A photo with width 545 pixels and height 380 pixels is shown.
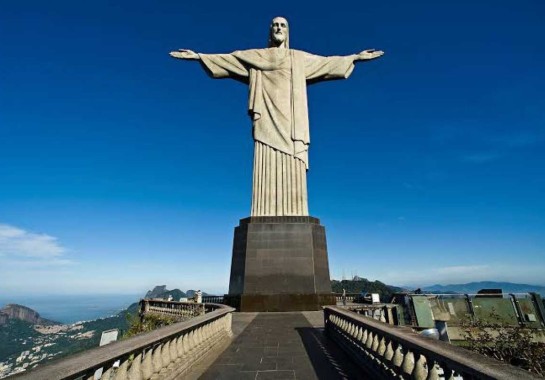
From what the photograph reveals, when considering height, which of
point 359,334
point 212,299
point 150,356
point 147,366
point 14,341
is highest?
point 212,299

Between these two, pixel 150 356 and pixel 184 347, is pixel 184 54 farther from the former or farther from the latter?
pixel 150 356

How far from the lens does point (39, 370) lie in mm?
2342

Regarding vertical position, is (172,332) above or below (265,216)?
below

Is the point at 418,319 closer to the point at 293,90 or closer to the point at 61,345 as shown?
the point at 293,90

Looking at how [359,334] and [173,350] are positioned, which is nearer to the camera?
[173,350]

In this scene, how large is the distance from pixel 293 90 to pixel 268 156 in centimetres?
370

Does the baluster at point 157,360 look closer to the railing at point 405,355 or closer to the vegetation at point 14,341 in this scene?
the railing at point 405,355

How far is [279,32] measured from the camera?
16.5 m

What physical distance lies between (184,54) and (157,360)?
15.3m

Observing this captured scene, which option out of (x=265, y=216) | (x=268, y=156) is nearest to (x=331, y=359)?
(x=265, y=216)

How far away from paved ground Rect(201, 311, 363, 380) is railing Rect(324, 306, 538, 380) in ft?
1.11

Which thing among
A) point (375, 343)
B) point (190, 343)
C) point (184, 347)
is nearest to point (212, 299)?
point (190, 343)

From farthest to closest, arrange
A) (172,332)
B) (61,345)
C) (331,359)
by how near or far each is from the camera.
A: (61,345) → (331,359) → (172,332)

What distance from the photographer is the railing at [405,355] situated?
8.16ft
